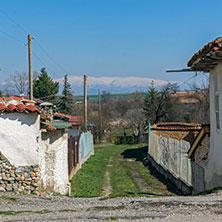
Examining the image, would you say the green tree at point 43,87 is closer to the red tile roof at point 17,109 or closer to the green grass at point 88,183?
the green grass at point 88,183

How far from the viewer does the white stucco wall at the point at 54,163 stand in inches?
550

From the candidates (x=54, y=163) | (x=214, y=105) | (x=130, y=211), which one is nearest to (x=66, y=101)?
(x=54, y=163)

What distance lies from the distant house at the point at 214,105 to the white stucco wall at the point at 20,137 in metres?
5.23

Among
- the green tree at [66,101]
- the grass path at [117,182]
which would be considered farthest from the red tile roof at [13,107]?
the green tree at [66,101]

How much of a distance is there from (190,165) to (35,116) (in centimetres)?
667

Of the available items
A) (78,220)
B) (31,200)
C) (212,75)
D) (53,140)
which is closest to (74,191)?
(53,140)

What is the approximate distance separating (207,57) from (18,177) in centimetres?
651

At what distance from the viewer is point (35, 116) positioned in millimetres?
12812

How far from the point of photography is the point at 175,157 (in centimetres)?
1958

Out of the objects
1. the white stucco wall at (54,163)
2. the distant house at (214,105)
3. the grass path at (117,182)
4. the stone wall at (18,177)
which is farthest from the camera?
the grass path at (117,182)

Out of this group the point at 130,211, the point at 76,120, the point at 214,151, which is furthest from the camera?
the point at 76,120

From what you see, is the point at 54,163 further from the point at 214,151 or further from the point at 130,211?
the point at 130,211

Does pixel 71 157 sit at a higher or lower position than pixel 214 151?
lower

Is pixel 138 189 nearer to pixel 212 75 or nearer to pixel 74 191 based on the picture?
pixel 74 191
